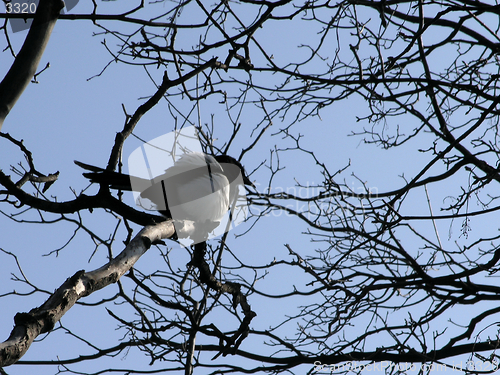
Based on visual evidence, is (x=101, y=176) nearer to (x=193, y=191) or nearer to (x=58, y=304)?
(x=193, y=191)

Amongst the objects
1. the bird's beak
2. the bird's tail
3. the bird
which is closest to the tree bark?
the bird's tail

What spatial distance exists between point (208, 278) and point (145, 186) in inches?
27.9

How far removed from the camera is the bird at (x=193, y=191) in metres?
2.91

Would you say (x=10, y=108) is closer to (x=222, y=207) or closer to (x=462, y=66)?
(x=222, y=207)

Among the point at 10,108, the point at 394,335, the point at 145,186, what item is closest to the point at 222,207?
the point at 145,186

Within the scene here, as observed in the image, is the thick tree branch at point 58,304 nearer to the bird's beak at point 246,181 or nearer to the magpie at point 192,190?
the magpie at point 192,190

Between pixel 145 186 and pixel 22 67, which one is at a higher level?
pixel 145 186

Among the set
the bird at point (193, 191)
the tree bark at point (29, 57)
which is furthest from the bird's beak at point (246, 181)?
the tree bark at point (29, 57)

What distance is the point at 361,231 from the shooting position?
315 cm

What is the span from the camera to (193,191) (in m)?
3.04

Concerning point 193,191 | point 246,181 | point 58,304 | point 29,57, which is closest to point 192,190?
point 193,191

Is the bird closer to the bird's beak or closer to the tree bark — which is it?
the bird's beak

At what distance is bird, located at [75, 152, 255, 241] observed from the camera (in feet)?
9.55

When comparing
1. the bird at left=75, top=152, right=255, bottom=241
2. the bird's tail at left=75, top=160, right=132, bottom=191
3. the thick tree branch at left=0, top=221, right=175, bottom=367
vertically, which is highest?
the bird at left=75, top=152, right=255, bottom=241
